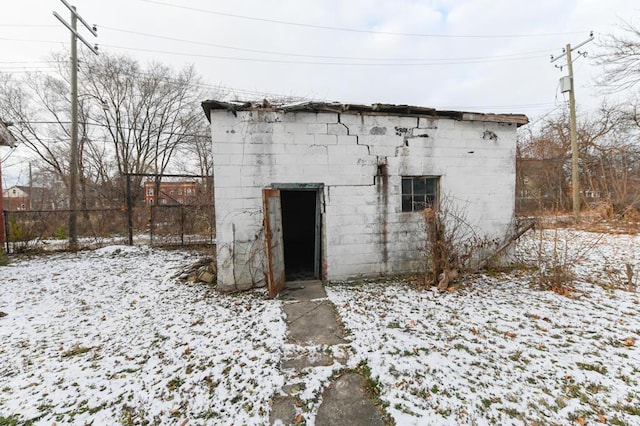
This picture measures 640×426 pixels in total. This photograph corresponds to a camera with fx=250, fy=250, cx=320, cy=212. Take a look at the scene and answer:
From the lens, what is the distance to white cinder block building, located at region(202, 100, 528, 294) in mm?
4723

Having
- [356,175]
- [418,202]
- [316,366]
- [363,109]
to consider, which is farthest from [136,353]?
[418,202]

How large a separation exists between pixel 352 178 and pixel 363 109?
140 centimetres

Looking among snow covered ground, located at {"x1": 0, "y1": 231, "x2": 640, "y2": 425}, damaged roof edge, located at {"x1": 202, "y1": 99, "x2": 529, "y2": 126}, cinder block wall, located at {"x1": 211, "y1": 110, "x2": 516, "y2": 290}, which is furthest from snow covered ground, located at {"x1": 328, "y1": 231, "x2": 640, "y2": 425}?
damaged roof edge, located at {"x1": 202, "y1": 99, "x2": 529, "y2": 126}

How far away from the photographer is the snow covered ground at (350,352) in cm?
220

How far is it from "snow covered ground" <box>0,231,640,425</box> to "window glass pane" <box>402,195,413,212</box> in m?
1.65

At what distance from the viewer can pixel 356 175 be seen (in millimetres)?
5195

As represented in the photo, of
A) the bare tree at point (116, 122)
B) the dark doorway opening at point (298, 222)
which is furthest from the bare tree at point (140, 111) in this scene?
the dark doorway opening at point (298, 222)

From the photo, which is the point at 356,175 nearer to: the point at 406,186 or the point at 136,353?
the point at 406,186

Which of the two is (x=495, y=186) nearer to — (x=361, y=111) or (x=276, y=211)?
(x=361, y=111)

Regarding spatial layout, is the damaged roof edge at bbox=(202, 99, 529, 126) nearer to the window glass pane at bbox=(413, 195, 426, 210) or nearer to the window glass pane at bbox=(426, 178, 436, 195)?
the window glass pane at bbox=(426, 178, 436, 195)

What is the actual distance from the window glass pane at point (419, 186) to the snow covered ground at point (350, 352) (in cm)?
210

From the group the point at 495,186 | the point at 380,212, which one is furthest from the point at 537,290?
the point at 380,212

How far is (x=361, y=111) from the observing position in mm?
5094

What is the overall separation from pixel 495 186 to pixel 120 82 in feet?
71.8
